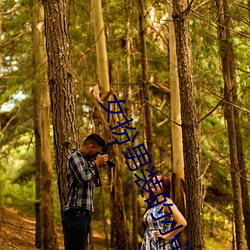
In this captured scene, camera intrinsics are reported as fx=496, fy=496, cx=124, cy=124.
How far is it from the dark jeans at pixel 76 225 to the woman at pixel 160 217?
814 millimetres

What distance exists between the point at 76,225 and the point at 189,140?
186 centimetres

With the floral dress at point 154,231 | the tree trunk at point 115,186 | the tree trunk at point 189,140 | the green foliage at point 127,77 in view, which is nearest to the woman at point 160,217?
the floral dress at point 154,231

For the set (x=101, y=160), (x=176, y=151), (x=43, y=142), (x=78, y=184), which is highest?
(x=43, y=142)

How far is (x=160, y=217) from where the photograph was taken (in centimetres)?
576

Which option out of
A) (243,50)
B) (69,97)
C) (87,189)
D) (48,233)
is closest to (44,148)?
(48,233)

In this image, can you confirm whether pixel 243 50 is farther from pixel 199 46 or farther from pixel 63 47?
pixel 63 47

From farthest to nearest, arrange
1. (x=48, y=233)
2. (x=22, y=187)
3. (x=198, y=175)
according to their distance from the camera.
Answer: (x=22, y=187), (x=48, y=233), (x=198, y=175)

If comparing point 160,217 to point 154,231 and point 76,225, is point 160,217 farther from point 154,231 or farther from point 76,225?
point 76,225

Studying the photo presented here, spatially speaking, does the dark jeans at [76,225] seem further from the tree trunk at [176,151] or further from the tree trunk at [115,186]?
the tree trunk at [115,186]

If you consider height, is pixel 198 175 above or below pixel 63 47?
below

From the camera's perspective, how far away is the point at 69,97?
6543 millimetres

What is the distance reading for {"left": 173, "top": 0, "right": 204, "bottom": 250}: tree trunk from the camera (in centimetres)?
633

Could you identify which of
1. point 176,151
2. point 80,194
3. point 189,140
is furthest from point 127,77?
point 80,194

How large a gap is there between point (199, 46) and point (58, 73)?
6.93m
